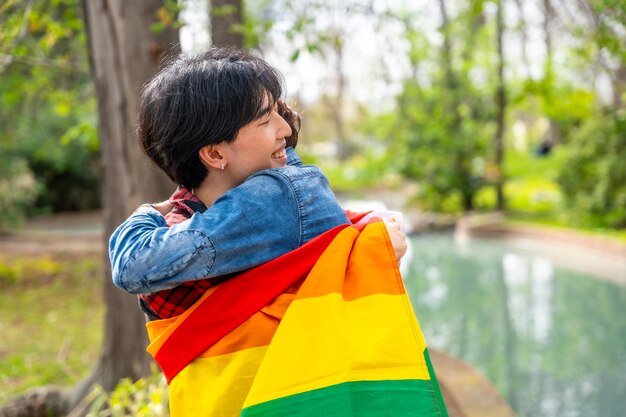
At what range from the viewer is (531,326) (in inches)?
262

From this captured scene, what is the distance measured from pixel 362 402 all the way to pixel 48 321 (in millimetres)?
6204

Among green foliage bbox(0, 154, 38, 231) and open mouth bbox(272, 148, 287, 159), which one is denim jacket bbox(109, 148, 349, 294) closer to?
open mouth bbox(272, 148, 287, 159)

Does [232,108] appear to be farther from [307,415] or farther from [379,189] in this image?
[379,189]

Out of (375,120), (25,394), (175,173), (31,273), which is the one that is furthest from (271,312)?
(375,120)

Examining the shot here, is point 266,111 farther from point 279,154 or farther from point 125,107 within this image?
point 125,107

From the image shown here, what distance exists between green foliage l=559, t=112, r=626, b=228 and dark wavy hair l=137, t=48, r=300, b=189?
9.89 meters

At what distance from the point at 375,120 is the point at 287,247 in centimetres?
1635

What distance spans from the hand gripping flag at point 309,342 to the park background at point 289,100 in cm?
44

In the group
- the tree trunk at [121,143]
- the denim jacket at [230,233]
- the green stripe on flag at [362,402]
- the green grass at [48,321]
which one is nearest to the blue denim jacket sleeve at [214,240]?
the denim jacket at [230,233]

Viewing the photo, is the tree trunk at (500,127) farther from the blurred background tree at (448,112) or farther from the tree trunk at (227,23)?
the tree trunk at (227,23)

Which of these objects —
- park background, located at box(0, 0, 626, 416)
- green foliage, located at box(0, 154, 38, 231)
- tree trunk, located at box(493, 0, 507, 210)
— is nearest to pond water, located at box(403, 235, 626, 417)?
park background, located at box(0, 0, 626, 416)

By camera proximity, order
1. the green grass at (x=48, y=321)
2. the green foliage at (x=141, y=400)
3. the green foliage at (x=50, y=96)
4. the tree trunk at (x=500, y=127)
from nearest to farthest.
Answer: the green foliage at (x=141, y=400) < the green foliage at (x=50, y=96) < the green grass at (x=48, y=321) < the tree trunk at (x=500, y=127)

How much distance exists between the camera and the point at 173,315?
4.24 ft

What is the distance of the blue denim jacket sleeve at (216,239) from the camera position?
1166 mm
